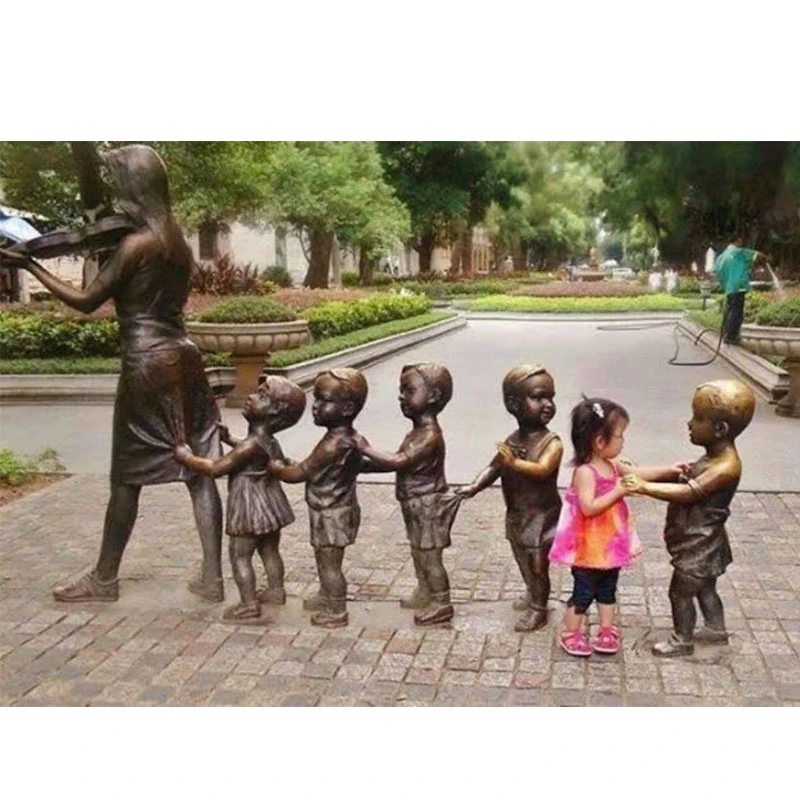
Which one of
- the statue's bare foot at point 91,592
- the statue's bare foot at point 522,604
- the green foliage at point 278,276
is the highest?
the green foliage at point 278,276

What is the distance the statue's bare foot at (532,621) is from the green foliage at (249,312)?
20.8 feet

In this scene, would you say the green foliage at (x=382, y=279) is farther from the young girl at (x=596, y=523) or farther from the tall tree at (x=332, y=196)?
the young girl at (x=596, y=523)

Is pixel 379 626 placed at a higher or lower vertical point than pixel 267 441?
lower

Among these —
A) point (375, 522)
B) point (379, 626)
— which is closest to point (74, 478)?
point (375, 522)

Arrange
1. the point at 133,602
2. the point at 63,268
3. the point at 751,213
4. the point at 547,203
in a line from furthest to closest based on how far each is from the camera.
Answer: the point at 547,203, the point at 63,268, the point at 751,213, the point at 133,602

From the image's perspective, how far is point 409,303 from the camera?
16.4 m

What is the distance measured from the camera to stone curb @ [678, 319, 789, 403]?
901 cm

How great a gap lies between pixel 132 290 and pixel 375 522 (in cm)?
228

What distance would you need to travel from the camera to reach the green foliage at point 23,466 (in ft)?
21.2

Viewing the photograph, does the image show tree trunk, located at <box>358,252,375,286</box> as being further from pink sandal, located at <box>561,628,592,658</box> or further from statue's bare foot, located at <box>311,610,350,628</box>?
pink sandal, located at <box>561,628,592,658</box>

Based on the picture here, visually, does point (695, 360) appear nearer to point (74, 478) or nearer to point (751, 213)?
point (751, 213)

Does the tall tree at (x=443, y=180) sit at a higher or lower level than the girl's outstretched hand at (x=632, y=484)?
higher

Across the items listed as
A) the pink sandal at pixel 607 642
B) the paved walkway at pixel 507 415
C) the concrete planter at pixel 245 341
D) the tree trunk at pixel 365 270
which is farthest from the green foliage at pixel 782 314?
the tree trunk at pixel 365 270

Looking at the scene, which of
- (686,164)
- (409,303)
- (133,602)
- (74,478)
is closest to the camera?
(133,602)
